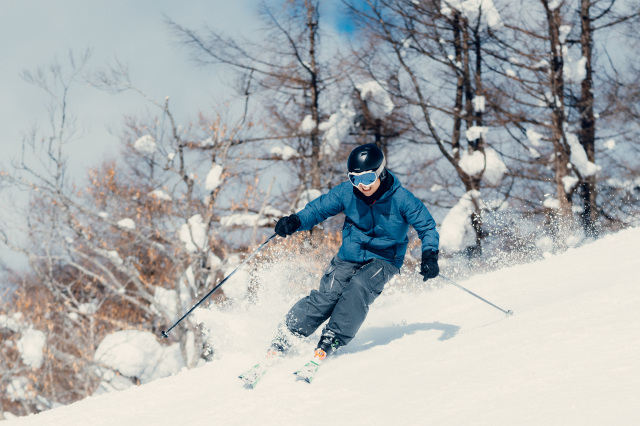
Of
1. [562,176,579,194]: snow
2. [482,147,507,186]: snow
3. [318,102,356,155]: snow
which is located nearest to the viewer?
[562,176,579,194]: snow

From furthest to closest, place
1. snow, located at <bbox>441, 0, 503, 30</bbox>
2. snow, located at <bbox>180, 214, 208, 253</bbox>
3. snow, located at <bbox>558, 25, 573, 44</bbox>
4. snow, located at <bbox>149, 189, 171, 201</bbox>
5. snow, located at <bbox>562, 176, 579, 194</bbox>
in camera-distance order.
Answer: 1. snow, located at <bbox>149, 189, 171, 201</bbox>
2. snow, located at <bbox>180, 214, 208, 253</bbox>
3. snow, located at <bbox>441, 0, 503, 30</bbox>
4. snow, located at <bbox>558, 25, 573, 44</bbox>
5. snow, located at <bbox>562, 176, 579, 194</bbox>

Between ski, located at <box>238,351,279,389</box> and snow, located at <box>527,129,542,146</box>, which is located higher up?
snow, located at <box>527,129,542,146</box>

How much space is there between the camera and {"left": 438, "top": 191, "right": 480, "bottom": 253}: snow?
1237 cm

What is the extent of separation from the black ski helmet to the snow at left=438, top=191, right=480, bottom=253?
9243 mm

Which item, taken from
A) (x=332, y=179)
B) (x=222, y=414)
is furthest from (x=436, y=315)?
(x=332, y=179)

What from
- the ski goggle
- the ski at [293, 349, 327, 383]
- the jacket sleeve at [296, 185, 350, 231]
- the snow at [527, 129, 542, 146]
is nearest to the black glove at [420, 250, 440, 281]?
the ski goggle

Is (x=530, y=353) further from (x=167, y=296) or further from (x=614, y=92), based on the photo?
(x=167, y=296)

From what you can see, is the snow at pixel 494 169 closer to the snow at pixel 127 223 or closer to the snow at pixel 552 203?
the snow at pixel 552 203

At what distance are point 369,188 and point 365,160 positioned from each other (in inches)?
7.7

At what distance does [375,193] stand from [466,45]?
11644 mm

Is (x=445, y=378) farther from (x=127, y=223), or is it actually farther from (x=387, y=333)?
(x=127, y=223)

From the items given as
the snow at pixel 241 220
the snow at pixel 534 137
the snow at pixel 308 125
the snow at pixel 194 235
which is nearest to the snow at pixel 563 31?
the snow at pixel 534 137

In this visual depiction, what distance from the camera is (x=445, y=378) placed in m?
2.63

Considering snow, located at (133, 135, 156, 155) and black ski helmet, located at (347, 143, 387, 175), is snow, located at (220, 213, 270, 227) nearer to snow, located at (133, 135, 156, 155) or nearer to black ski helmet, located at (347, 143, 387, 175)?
snow, located at (133, 135, 156, 155)
